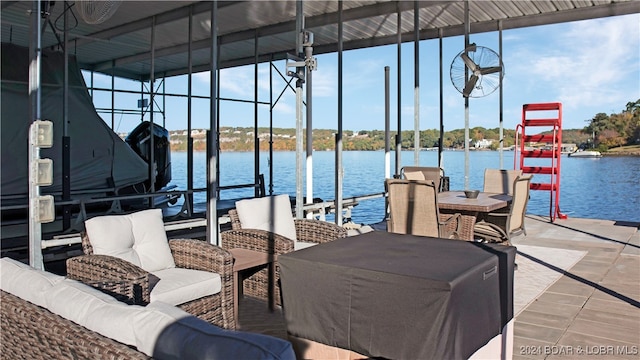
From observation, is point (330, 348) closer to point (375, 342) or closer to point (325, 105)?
point (375, 342)

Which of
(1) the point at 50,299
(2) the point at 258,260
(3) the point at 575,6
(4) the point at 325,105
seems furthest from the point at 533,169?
(4) the point at 325,105

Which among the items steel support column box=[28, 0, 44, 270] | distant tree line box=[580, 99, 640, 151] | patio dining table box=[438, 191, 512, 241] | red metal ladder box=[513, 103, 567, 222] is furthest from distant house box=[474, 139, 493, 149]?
steel support column box=[28, 0, 44, 270]

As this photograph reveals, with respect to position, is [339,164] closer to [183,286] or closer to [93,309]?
[183,286]

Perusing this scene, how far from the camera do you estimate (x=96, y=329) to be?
1.55m

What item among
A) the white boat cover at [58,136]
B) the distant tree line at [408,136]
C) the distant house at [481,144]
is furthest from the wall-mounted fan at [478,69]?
the distant tree line at [408,136]

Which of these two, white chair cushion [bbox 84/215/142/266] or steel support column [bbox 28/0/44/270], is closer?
white chair cushion [bbox 84/215/142/266]

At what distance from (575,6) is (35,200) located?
735cm

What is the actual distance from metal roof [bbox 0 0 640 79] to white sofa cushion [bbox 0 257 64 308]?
4.52 m

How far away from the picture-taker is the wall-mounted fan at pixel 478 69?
6.77m

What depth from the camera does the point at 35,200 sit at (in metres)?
3.18

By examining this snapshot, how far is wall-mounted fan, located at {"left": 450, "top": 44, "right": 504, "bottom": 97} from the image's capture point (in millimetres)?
6770

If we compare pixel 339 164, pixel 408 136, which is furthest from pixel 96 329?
pixel 408 136

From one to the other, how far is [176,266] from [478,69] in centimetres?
494

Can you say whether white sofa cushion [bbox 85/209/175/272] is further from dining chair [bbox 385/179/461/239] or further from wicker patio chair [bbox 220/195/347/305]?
dining chair [bbox 385/179/461/239]
